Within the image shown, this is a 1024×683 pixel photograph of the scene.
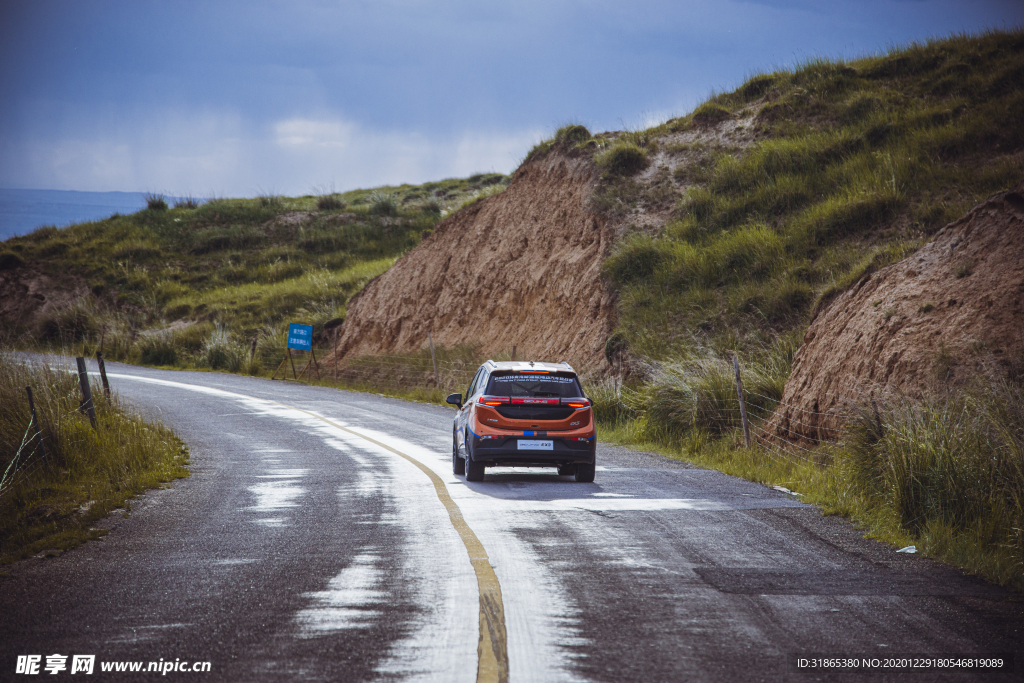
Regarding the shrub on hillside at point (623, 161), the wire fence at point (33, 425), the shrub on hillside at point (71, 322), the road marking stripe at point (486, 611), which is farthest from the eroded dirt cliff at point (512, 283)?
the shrub on hillside at point (71, 322)

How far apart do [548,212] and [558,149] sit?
3.52 meters

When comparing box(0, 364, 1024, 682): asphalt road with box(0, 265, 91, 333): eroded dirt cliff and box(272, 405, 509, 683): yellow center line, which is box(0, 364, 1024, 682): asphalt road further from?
box(0, 265, 91, 333): eroded dirt cliff

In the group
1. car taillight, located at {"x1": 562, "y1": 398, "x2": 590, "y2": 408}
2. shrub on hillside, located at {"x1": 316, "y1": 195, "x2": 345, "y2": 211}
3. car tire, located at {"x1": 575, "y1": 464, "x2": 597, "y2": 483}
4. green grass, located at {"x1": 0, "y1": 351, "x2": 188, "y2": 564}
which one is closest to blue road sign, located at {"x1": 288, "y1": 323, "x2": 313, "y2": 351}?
green grass, located at {"x1": 0, "y1": 351, "x2": 188, "y2": 564}

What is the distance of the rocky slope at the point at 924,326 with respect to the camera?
39.9 feet

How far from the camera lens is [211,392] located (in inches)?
1111

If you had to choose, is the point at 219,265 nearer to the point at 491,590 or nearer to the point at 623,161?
the point at 623,161

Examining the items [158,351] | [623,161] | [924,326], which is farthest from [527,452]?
[158,351]

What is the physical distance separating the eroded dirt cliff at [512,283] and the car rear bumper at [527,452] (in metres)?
12.4

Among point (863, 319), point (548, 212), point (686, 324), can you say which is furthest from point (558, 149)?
point (863, 319)

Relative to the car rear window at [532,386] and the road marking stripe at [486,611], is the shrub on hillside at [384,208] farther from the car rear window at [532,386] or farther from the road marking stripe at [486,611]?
the road marking stripe at [486,611]

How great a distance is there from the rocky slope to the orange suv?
3834 mm

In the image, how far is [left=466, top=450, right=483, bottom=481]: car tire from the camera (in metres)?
11.9

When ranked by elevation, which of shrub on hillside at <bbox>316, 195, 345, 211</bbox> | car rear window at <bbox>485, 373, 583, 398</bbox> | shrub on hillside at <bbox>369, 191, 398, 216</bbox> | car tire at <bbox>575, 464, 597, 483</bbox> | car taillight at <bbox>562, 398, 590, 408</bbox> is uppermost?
shrub on hillside at <bbox>316, 195, 345, 211</bbox>

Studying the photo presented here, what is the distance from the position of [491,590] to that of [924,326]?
9840mm
